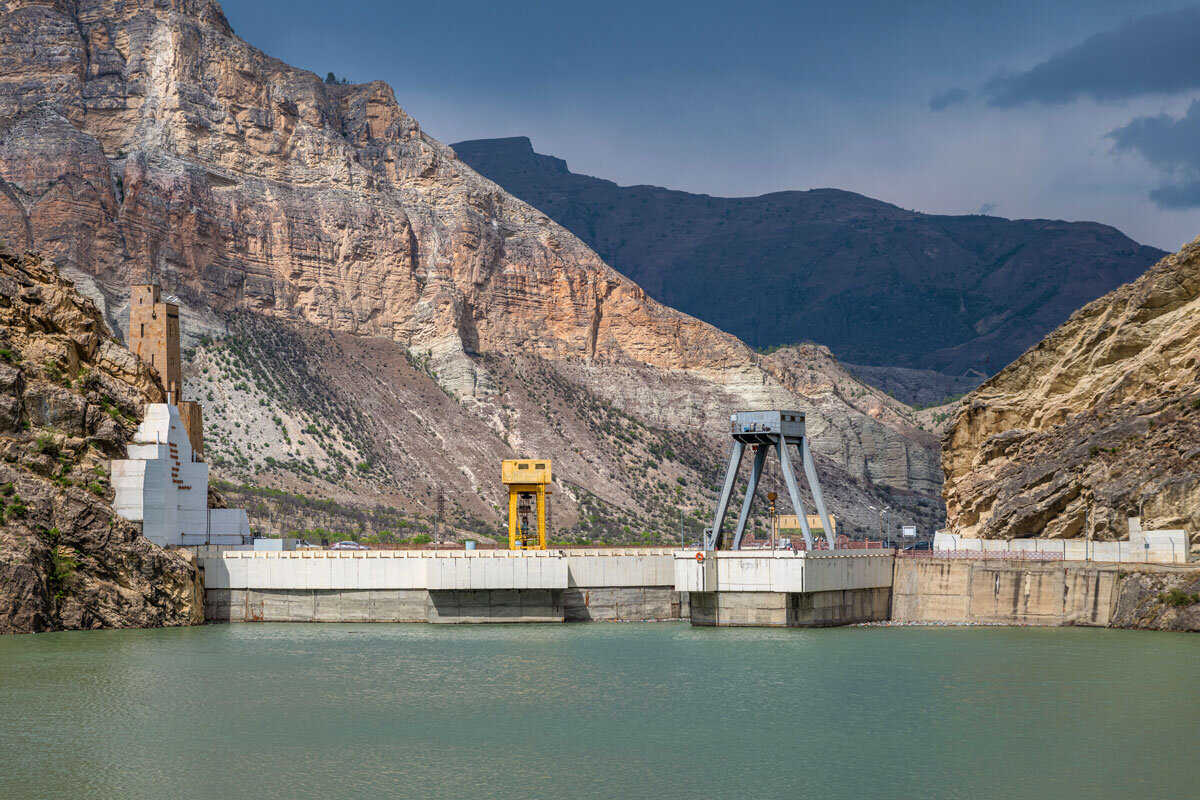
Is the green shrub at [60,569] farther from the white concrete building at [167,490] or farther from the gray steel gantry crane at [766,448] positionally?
the gray steel gantry crane at [766,448]

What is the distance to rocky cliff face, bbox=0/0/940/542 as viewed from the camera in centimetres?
13000

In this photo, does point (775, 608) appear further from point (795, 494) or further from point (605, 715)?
point (605, 715)

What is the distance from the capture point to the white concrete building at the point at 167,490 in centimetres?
6900

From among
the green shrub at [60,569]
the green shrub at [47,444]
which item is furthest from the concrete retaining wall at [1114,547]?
the green shrub at [47,444]

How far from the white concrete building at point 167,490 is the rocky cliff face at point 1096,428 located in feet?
124

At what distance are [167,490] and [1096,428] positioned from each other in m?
43.9

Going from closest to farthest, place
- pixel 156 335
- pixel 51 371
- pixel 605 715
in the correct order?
pixel 605 715 < pixel 51 371 < pixel 156 335

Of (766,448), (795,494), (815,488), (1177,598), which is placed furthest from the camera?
(815,488)

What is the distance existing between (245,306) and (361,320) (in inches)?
484

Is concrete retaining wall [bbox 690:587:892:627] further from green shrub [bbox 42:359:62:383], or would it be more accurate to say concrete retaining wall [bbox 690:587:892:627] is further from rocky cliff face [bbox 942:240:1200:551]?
green shrub [bbox 42:359:62:383]

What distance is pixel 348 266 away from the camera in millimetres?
148000

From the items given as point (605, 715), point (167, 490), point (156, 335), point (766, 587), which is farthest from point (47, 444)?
point (766, 587)

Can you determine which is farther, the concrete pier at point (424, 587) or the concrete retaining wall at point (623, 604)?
the concrete retaining wall at point (623, 604)

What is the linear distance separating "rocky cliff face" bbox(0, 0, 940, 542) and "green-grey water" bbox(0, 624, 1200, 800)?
61.1 metres
